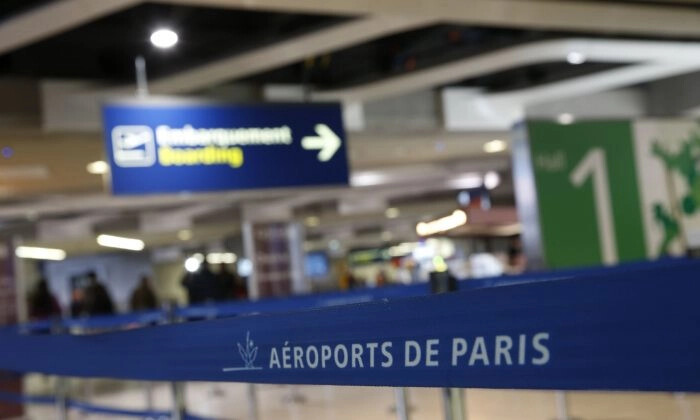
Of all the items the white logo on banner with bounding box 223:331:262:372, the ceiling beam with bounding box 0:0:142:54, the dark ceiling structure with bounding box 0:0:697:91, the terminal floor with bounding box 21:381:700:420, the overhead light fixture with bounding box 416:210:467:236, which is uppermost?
the dark ceiling structure with bounding box 0:0:697:91

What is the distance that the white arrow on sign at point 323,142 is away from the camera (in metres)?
9.39

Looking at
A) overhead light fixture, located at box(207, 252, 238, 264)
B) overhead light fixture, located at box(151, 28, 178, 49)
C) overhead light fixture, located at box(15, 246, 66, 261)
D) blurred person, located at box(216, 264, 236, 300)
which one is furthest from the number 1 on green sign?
overhead light fixture, located at box(207, 252, 238, 264)

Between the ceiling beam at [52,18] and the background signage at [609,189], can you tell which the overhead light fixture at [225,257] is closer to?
the background signage at [609,189]

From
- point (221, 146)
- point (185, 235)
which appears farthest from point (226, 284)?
point (185, 235)

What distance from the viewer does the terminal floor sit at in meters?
7.39

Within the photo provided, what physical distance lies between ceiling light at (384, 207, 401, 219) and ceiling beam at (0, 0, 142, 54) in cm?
1954

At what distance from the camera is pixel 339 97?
42.0ft

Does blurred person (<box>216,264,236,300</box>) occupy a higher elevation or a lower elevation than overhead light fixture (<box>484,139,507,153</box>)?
lower

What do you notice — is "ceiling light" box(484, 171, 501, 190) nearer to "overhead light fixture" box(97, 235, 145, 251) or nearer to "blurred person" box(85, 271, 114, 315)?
"blurred person" box(85, 271, 114, 315)

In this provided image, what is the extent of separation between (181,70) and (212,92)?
1461mm

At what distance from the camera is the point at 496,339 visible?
191 centimetres

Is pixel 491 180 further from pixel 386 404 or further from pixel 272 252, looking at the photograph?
pixel 386 404

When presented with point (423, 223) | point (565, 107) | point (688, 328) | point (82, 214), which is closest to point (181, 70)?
point (423, 223)

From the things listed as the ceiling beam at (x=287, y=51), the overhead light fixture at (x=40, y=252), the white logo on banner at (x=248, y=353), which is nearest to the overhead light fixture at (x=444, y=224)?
the ceiling beam at (x=287, y=51)
